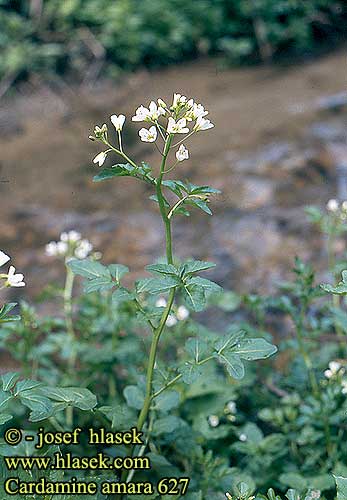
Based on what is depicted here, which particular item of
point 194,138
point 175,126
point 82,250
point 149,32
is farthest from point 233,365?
point 149,32

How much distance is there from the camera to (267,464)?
5.65ft

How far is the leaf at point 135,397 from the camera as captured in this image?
156cm

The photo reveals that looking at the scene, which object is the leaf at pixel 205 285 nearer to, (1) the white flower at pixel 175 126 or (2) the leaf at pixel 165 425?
(1) the white flower at pixel 175 126

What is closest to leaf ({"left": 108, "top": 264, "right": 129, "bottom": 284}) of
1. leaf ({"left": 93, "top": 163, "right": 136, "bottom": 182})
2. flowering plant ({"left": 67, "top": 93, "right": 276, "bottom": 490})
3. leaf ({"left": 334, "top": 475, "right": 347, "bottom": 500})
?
flowering plant ({"left": 67, "top": 93, "right": 276, "bottom": 490})

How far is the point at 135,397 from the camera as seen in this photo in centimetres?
157

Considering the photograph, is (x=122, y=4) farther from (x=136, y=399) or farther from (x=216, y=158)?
(x=136, y=399)

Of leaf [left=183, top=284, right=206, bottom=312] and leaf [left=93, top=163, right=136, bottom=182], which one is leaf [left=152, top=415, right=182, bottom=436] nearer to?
leaf [left=183, top=284, right=206, bottom=312]

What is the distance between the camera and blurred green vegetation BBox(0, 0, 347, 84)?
6.07m

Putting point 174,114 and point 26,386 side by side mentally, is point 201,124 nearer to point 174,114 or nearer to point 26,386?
point 174,114

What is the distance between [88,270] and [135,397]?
352mm

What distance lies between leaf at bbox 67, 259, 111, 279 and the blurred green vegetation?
4.87 m

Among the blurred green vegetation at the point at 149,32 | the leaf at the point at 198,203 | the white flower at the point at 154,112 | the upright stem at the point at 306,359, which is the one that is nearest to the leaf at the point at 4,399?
the leaf at the point at 198,203

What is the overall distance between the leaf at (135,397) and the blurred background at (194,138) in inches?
52.3

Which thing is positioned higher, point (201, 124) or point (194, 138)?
point (201, 124)
